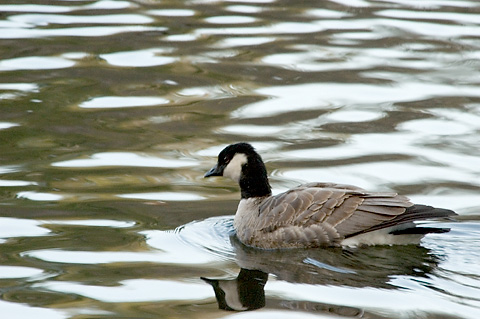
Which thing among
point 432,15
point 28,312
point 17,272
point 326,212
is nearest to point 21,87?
point 17,272

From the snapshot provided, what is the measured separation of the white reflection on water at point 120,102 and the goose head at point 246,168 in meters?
4.20

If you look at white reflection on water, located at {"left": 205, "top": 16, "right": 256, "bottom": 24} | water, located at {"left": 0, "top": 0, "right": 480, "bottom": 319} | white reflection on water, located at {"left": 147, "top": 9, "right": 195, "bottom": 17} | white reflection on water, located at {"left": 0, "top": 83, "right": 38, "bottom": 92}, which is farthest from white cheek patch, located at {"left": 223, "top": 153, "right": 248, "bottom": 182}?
white reflection on water, located at {"left": 147, "top": 9, "right": 195, "bottom": 17}

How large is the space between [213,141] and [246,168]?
2.55m

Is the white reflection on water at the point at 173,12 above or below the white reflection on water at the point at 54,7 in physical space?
below

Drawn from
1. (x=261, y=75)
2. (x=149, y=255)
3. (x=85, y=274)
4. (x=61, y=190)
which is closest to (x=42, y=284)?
(x=85, y=274)

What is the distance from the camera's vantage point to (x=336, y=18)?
1880cm

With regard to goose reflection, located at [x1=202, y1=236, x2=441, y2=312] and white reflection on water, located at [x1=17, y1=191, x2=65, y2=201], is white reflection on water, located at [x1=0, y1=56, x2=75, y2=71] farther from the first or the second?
goose reflection, located at [x1=202, y1=236, x2=441, y2=312]

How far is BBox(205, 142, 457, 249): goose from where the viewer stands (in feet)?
29.5

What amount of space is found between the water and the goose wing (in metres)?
0.24

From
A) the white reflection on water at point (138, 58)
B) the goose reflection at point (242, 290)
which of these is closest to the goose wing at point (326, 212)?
the goose reflection at point (242, 290)

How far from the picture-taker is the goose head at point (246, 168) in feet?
32.3

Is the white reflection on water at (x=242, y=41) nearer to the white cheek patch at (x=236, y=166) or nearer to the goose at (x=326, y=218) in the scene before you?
Result: the white cheek patch at (x=236, y=166)

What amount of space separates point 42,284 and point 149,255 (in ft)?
3.81

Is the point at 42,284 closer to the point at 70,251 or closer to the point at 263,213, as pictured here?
the point at 70,251
